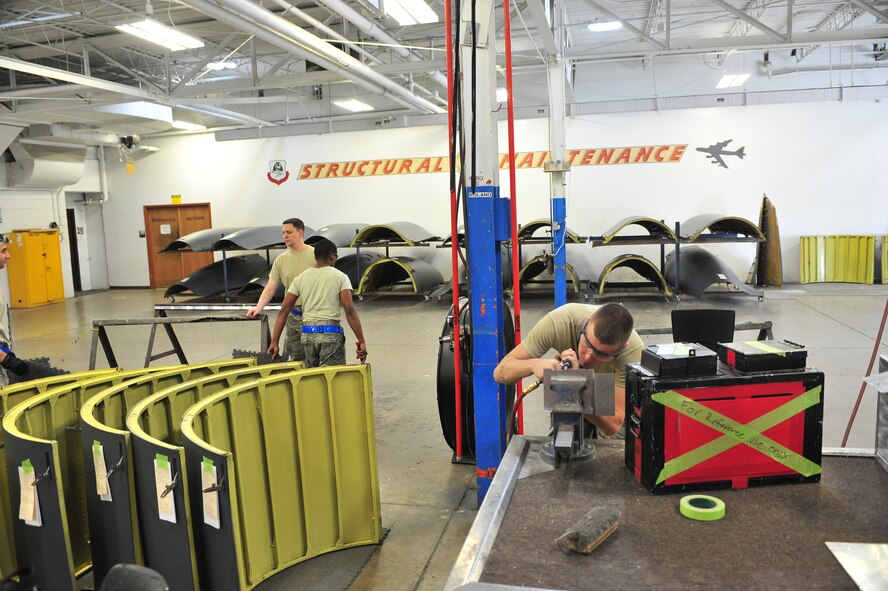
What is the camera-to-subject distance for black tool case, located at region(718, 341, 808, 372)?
1.82 m

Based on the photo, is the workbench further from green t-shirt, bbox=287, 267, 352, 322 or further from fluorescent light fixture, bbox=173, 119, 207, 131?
fluorescent light fixture, bbox=173, 119, 207, 131

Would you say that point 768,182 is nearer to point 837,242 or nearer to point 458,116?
point 837,242

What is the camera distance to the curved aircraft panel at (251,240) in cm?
1227

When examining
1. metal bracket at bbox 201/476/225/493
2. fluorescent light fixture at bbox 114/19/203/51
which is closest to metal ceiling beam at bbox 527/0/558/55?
fluorescent light fixture at bbox 114/19/203/51

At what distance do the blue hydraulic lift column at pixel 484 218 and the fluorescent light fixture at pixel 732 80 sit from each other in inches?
397

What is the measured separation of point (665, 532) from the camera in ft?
5.34

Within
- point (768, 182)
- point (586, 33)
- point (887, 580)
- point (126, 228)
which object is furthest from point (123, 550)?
point (126, 228)

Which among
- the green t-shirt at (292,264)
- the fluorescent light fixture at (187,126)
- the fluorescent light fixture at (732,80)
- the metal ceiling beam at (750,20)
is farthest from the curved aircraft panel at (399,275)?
the fluorescent light fixture at (732,80)

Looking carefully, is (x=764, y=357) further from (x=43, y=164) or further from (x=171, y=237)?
(x=171, y=237)

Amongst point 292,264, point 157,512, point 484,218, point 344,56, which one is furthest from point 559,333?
point 344,56

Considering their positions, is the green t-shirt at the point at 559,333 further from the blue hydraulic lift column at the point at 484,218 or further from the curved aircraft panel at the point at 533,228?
the curved aircraft panel at the point at 533,228

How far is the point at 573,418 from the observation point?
2000 millimetres

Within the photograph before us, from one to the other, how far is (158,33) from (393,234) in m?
5.83

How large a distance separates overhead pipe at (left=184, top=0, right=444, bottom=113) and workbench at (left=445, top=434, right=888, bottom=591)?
5.73 m
